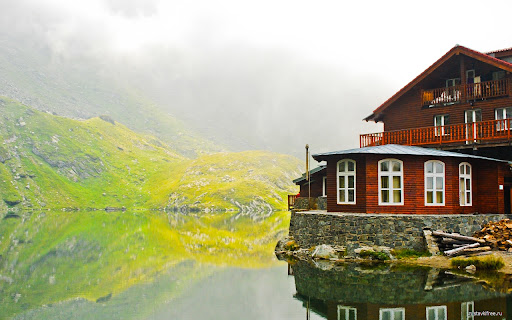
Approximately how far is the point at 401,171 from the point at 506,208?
11178 millimetres

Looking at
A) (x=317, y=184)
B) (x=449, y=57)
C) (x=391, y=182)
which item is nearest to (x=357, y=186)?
(x=391, y=182)

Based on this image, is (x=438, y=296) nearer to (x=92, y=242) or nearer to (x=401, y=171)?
(x=401, y=171)

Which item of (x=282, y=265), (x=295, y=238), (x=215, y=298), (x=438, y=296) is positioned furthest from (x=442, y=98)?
(x=215, y=298)

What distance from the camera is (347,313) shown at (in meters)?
19.5

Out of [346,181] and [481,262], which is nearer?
[481,262]

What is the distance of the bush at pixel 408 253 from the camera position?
104ft

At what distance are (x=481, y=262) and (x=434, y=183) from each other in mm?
9088

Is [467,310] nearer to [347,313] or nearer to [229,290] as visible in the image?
[347,313]

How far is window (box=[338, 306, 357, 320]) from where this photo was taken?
1894 centimetres

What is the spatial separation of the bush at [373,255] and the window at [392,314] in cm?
1280

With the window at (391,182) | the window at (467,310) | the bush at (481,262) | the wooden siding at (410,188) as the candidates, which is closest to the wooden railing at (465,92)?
the wooden siding at (410,188)

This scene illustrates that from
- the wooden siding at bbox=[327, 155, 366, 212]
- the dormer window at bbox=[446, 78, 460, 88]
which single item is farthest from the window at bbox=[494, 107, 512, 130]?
the wooden siding at bbox=[327, 155, 366, 212]

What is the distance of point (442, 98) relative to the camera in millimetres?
46156

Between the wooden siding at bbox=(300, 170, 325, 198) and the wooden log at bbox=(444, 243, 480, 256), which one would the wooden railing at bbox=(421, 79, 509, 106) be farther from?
the wooden log at bbox=(444, 243, 480, 256)
